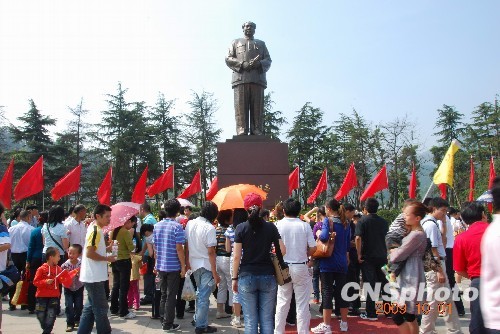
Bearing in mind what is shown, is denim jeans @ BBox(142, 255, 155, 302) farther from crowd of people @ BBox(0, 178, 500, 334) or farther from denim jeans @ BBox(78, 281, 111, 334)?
denim jeans @ BBox(78, 281, 111, 334)

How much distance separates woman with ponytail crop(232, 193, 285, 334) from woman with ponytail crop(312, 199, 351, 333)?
1.23m

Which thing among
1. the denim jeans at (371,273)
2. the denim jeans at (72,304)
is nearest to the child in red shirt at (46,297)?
the denim jeans at (72,304)

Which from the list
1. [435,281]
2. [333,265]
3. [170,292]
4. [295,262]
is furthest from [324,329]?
[170,292]

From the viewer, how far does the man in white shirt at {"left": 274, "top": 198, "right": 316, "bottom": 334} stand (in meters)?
4.92

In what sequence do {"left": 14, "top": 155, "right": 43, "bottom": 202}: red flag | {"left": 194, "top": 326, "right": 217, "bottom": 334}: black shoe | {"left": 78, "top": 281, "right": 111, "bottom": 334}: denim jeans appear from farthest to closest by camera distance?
{"left": 14, "top": 155, "right": 43, "bottom": 202}: red flag, {"left": 194, "top": 326, "right": 217, "bottom": 334}: black shoe, {"left": 78, "top": 281, "right": 111, "bottom": 334}: denim jeans

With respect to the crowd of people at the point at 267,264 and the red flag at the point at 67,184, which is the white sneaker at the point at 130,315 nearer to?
the crowd of people at the point at 267,264

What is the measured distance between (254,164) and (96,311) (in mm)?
6199

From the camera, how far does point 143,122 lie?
35.9m

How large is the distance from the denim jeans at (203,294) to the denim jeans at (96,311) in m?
1.17

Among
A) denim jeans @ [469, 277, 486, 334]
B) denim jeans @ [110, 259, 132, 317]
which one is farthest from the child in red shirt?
denim jeans @ [469, 277, 486, 334]

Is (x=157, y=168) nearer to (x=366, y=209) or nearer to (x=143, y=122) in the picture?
(x=143, y=122)

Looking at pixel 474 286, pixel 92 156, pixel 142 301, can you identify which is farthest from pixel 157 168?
pixel 474 286

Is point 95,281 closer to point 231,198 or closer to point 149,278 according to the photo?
point 231,198

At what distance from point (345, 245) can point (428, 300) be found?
115 cm
